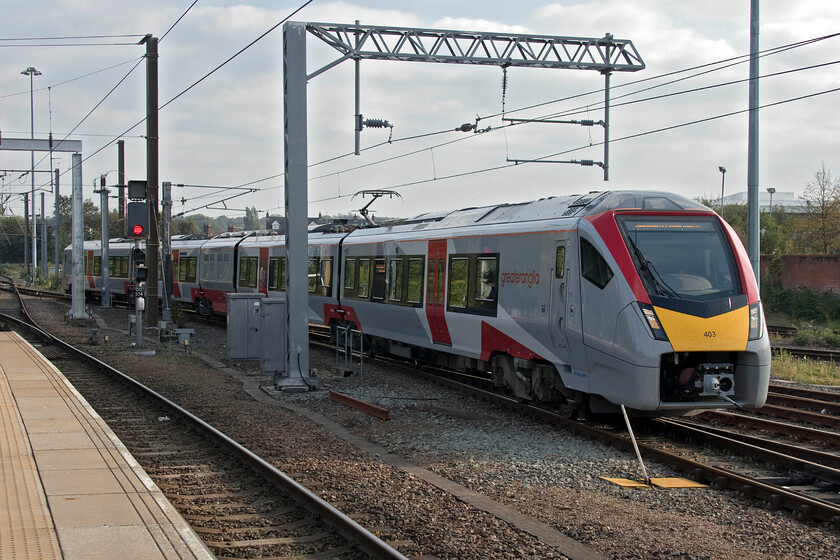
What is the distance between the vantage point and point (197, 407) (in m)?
13.6

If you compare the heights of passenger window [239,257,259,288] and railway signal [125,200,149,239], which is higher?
railway signal [125,200,149,239]

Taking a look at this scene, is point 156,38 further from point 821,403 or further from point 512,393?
point 821,403

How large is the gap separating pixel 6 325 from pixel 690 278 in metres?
26.9

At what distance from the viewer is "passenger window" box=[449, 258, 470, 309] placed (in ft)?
48.7

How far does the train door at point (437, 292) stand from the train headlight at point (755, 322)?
19.8 ft

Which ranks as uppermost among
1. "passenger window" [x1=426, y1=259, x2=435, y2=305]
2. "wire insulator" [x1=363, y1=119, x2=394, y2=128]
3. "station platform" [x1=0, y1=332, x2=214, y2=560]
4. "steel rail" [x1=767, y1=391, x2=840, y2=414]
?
"wire insulator" [x1=363, y1=119, x2=394, y2=128]

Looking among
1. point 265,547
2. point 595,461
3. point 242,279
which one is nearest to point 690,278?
point 595,461

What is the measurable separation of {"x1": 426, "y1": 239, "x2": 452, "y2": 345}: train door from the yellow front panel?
585 centimetres

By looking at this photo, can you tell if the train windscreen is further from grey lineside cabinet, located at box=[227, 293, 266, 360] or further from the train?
grey lineside cabinet, located at box=[227, 293, 266, 360]

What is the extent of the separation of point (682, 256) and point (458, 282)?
198 inches

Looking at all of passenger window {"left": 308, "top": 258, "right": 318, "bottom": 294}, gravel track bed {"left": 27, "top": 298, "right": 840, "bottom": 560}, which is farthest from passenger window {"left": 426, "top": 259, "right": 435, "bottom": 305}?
passenger window {"left": 308, "top": 258, "right": 318, "bottom": 294}

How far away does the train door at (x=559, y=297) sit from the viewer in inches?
456

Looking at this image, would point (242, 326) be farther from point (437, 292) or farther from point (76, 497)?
point (76, 497)

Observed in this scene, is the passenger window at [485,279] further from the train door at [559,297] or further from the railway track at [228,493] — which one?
the railway track at [228,493]
